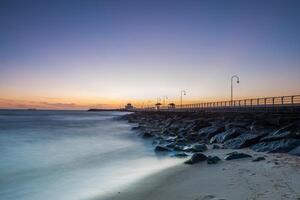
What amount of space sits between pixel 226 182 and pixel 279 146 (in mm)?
6231

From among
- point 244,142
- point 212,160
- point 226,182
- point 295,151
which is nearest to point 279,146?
point 295,151

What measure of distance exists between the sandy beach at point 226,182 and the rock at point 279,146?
109cm

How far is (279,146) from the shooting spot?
15102 millimetres

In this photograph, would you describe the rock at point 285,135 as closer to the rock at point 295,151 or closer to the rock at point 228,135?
the rock at point 295,151

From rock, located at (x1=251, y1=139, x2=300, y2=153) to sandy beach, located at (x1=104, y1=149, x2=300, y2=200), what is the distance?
3.57ft

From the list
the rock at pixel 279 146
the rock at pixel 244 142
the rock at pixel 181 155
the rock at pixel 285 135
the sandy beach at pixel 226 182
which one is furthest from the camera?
the rock at pixel 244 142

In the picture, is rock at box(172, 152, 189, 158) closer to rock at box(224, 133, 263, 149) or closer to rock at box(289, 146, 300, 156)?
rock at box(224, 133, 263, 149)

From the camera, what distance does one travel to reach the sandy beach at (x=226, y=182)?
27.9 ft

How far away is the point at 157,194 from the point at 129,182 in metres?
2.56

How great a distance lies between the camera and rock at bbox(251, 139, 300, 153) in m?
14.8

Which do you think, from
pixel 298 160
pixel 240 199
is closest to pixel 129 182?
pixel 240 199

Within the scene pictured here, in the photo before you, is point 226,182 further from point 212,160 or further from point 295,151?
point 295,151

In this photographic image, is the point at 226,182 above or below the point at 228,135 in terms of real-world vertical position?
below

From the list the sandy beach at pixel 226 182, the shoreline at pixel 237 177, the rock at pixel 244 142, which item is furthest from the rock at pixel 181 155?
the sandy beach at pixel 226 182
